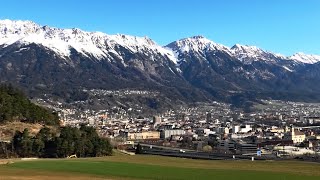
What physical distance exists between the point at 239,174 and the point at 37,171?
21.8 metres

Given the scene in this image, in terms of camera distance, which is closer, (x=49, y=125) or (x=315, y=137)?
(x=49, y=125)

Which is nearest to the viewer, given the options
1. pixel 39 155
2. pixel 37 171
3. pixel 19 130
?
pixel 37 171

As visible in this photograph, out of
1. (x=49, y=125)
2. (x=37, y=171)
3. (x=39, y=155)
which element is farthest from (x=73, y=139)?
(x=37, y=171)

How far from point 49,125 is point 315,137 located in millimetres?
88034

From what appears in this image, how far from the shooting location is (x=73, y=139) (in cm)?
9512

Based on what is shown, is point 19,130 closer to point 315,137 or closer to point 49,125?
point 49,125

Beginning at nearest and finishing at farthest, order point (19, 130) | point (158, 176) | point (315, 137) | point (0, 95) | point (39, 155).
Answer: point (158, 176)
point (39, 155)
point (19, 130)
point (0, 95)
point (315, 137)

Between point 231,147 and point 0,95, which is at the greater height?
point 0,95

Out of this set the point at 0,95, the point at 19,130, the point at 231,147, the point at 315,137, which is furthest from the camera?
the point at 315,137


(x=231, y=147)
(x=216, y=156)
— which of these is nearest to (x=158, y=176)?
(x=216, y=156)

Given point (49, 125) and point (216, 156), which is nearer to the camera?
point (216, 156)

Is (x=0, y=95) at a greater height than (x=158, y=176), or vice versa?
(x=0, y=95)

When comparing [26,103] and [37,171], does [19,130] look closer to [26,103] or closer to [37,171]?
[26,103]

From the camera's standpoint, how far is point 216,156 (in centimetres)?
10275
